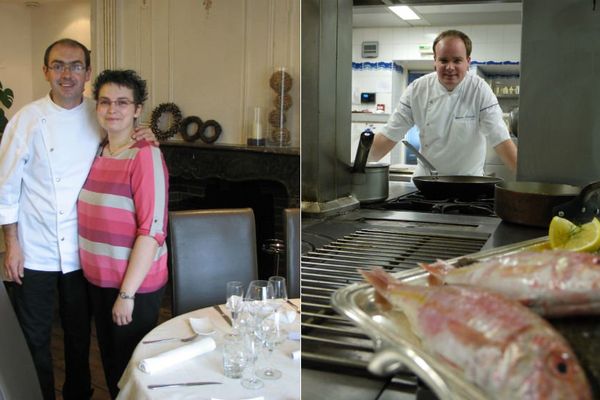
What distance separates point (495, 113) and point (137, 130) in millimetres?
1469

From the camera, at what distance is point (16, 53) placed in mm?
1599

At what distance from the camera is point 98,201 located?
58.9 inches

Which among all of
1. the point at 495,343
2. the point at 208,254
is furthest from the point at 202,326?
the point at 495,343

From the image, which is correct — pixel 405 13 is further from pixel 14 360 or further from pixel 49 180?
pixel 49 180

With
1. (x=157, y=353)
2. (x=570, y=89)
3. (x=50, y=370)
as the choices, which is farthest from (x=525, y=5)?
(x=50, y=370)

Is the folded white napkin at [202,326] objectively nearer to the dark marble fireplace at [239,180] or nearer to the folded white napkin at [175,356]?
the folded white napkin at [175,356]

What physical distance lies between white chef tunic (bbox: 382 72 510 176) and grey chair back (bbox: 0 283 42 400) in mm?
1220

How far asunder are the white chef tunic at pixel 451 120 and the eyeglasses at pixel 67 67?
5.15 ft

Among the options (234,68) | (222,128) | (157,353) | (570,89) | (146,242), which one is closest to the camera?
(570,89)

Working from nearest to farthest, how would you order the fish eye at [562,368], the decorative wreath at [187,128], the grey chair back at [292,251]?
the fish eye at [562,368], the grey chair back at [292,251], the decorative wreath at [187,128]

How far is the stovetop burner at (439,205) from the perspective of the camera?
170 mm

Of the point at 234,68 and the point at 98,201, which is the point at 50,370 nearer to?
the point at 98,201

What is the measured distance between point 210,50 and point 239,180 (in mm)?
484

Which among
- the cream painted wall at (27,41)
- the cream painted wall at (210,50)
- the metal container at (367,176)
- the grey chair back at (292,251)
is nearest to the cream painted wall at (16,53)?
the cream painted wall at (27,41)
